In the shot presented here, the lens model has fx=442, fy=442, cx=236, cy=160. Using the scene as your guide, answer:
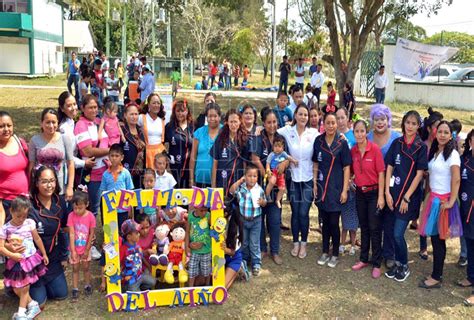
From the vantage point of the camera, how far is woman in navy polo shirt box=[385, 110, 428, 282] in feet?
14.8

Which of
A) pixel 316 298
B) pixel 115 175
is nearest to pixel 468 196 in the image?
pixel 316 298

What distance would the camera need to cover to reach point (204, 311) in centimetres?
411

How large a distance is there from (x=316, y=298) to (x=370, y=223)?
1054mm

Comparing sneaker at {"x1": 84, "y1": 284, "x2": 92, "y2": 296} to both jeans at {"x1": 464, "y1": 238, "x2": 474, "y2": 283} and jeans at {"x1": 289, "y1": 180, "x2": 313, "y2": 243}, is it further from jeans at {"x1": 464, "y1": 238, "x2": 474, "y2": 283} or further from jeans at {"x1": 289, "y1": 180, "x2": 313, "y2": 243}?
jeans at {"x1": 464, "y1": 238, "x2": 474, "y2": 283}

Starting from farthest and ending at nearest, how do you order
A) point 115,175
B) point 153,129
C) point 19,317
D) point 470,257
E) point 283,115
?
point 283,115, point 153,129, point 115,175, point 470,257, point 19,317

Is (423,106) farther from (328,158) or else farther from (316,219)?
(328,158)

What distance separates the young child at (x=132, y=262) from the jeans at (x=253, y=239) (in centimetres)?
112

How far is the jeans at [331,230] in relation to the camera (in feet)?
→ 16.4

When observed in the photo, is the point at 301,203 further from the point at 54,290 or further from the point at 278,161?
the point at 54,290

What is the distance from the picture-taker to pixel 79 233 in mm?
4172

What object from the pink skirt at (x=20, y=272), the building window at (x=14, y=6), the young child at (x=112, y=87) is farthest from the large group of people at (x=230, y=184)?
the building window at (x=14, y=6)

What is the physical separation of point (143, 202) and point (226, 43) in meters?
43.5

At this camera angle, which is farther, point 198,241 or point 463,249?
point 463,249

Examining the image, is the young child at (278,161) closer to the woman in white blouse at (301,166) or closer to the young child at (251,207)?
the woman in white blouse at (301,166)
